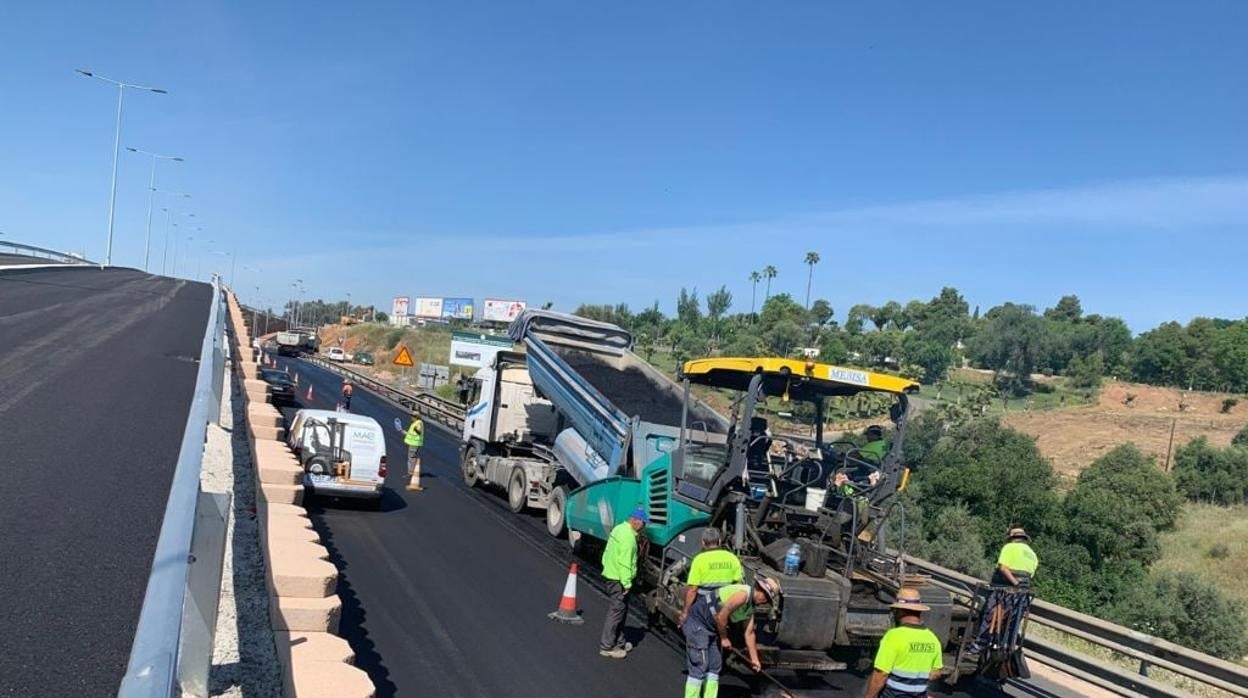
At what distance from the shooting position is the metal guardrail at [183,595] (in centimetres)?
237

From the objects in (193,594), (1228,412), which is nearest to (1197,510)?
(1228,412)

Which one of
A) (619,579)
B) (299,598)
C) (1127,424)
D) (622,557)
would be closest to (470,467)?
(622,557)

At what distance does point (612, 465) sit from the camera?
478 inches

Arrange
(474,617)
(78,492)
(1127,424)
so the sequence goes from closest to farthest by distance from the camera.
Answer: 1. (78,492)
2. (474,617)
3. (1127,424)

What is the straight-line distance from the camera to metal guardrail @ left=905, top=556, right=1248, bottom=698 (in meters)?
8.60

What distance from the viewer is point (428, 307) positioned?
141750 mm

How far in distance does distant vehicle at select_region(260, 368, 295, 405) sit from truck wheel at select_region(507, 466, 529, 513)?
13934mm

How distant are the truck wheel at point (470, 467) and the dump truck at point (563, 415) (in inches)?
1.0

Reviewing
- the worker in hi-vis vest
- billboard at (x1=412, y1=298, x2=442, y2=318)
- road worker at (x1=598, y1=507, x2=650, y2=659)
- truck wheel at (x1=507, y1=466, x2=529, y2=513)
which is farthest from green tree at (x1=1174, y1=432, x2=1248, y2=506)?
billboard at (x1=412, y1=298, x2=442, y2=318)

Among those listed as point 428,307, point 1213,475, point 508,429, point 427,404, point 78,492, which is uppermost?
point 428,307

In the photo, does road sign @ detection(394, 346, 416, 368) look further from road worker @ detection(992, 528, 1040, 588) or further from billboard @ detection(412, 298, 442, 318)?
billboard @ detection(412, 298, 442, 318)

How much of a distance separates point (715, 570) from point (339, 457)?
837 centimetres

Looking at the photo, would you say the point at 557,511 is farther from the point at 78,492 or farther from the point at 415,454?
the point at 78,492

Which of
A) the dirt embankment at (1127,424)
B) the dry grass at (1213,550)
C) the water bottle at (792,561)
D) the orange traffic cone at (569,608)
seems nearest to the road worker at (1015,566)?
the water bottle at (792,561)
